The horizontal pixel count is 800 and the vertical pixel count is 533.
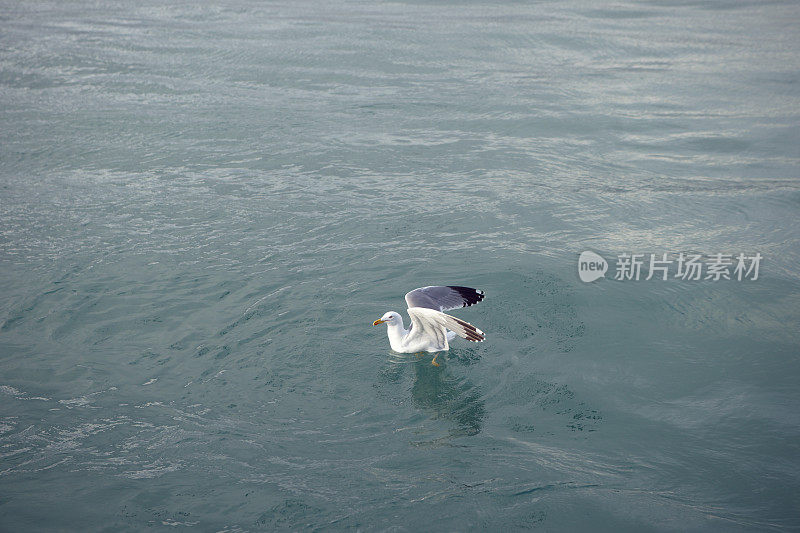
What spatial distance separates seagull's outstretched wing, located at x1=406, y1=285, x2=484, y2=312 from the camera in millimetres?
10266

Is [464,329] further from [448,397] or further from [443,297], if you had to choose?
[443,297]

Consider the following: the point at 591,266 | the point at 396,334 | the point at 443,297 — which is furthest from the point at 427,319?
the point at 591,266

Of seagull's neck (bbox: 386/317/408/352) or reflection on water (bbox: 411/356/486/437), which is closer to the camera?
reflection on water (bbox: 411/356/486/437)

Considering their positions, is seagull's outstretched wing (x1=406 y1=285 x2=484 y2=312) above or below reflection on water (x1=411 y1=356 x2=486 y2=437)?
above

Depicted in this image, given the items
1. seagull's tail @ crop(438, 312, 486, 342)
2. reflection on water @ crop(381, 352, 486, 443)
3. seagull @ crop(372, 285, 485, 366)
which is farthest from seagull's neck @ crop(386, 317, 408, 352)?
seagull's tail @ crop(438, 312, 486, 342)

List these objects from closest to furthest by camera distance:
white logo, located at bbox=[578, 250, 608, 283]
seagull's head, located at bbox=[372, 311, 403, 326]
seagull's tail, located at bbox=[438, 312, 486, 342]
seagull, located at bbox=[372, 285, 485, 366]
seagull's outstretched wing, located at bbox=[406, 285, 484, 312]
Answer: seagull's tail, located at bbox=[438, 312, 486, 342] < seagull, located at bbox=[372, 285, 485, 366] < seagull's head, located at bbox=[372, 311, 403, 326] < seagull's outstretched wing, located at bbox=[406, 285, 484, 312] < white logo, located at bbox=[578, 250, 608, 283]

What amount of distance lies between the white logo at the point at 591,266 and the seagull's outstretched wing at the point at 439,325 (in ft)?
11.4

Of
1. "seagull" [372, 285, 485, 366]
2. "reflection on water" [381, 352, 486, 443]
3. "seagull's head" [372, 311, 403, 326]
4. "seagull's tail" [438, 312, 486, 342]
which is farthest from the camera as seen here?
"seagull's head" [372, 311, 403, 326]

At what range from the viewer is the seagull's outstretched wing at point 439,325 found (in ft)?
29.9

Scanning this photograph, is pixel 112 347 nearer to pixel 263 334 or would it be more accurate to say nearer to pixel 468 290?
pixel 263 334

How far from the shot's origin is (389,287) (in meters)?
11.8

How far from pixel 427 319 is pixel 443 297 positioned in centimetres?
78

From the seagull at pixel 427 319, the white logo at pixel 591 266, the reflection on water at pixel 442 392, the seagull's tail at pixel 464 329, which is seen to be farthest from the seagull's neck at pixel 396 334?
the white logo at pixel 591 266

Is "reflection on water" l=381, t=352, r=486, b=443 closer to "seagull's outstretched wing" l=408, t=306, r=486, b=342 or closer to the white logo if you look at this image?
"seagull's outstretched wing" l=408, t=306, r=486, b=342
